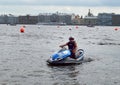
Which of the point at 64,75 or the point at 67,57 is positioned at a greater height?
the point at 67,57

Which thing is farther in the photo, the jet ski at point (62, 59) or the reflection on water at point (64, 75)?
the jet ski at point (62, 59)

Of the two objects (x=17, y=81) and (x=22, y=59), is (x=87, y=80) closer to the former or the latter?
(x=17, y=81)

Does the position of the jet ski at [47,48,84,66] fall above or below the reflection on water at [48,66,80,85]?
above

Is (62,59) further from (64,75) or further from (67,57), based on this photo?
(64,75)

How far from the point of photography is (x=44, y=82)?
20.8 m

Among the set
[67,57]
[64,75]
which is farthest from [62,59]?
[64,75]

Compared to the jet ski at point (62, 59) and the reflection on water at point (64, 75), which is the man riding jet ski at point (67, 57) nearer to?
the jet ski at point (62, 59)

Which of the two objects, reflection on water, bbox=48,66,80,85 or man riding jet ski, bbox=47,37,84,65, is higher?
man riding jet ski, bbox=47,37,84,65

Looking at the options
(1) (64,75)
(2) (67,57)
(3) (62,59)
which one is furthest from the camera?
(2) (67,57)

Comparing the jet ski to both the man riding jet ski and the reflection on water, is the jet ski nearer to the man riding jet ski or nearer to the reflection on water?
the man riding jet ski

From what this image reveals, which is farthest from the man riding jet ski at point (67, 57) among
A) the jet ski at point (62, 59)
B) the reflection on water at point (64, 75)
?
the reflection on water at point (64, 75)

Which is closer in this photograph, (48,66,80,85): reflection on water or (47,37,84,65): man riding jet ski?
(48,66,80,85): reflection on water

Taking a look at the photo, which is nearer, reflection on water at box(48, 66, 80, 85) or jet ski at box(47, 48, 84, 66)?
reflection on water at box(48, 66, 80, 85)

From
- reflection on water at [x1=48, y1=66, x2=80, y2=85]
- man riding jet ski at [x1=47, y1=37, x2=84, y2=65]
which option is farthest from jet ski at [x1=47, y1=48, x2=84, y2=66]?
reflection on water at [x1=48, y1=66, x2=80, y2=85]
